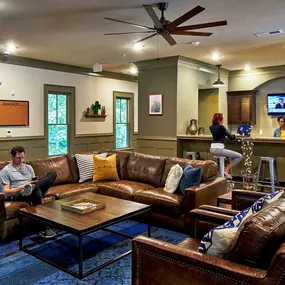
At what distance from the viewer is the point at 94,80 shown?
28.1 feet

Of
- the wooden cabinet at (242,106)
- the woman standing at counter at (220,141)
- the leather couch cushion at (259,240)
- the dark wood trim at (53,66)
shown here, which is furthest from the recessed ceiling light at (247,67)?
the leather couch cushion at (259,240)

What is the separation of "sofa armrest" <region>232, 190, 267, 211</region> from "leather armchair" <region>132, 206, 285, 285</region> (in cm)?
145

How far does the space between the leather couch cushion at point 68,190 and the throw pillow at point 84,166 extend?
229mm

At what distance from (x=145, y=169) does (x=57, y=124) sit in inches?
152

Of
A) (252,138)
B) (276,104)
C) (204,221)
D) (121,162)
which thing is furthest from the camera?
(276,104)

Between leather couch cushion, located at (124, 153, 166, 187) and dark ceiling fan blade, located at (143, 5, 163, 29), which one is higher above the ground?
dark ceiling fan blade, located at (143, 5, 163, 29)

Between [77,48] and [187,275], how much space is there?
202 inches

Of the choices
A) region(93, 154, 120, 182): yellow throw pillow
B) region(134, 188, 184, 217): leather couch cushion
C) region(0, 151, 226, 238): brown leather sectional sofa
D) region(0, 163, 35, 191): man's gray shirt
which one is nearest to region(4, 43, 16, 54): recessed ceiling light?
region(0, 151, 226, 238): brown leather sectional sofa

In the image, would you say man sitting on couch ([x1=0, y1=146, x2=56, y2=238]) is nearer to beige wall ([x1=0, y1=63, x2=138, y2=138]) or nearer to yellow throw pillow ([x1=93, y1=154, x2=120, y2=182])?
yellow throw pillow ([x1=93, y1=154, x2=120, y2=182])

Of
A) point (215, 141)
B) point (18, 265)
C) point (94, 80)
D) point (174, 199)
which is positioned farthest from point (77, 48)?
point (18, 265)

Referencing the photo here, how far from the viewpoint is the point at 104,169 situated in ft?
15.9

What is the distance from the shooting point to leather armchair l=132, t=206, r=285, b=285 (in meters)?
1.52

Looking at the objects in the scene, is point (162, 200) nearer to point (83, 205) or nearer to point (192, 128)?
point (83, 205)

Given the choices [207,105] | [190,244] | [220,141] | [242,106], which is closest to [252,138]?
[220,141]
